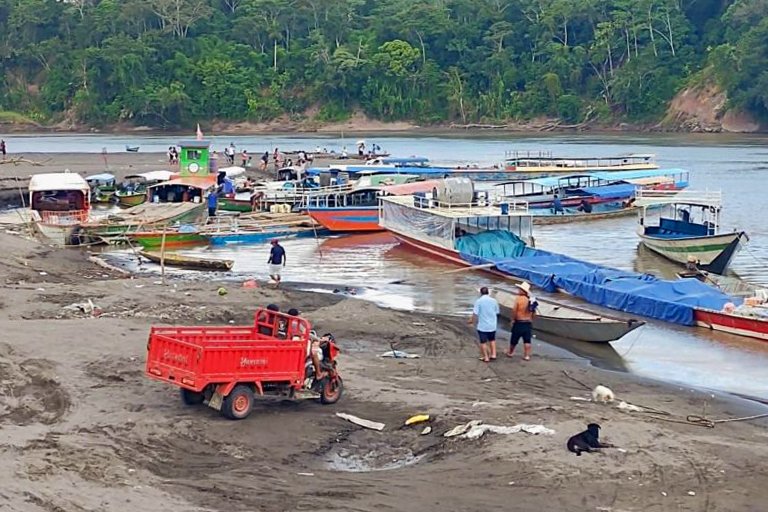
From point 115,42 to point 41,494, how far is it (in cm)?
13422

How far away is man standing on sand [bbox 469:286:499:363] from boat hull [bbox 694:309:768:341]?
676cm

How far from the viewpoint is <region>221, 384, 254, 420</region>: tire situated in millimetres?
15953

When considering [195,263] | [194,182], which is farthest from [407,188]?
[195,263]

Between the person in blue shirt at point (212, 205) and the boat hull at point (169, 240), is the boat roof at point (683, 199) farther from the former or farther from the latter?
the person in blue shirt at point (212, 205)

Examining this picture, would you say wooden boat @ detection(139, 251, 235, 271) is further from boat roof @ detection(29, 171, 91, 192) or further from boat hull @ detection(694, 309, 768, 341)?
boat hull @ detection(694, 309, 768, 341)

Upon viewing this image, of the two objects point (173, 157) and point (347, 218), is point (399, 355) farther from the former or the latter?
point (173, 157)

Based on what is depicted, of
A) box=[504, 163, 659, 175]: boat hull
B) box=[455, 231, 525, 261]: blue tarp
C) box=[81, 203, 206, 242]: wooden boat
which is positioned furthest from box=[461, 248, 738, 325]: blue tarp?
box=[504, 163, 659, 175]: boat hull

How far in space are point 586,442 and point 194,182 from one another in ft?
128

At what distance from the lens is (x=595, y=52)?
136 m

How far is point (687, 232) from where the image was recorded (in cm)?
4106

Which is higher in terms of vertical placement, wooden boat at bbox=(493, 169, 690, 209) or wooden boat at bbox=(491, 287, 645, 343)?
wooden boat at bbox=(493, 169, 690, 209)

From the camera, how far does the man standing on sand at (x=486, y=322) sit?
20781mm

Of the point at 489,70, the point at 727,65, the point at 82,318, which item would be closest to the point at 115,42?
the point at 489,70

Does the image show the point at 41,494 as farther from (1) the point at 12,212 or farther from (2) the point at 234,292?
(1) the point at 12,212
